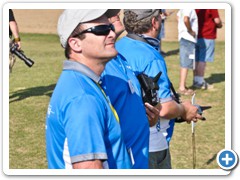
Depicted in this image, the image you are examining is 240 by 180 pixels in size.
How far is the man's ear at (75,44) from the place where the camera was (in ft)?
8.43

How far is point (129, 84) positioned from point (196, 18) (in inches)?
273

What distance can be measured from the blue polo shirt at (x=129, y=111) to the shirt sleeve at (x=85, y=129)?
1.36 ft

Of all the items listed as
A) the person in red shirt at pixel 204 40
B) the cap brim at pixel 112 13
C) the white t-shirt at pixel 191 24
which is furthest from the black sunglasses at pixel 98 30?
the person in red shirt at pixel 204 40

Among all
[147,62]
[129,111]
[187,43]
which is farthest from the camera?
[187,43]

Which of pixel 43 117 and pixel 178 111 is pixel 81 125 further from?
pixel 43 117

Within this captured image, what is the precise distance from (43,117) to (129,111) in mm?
5348

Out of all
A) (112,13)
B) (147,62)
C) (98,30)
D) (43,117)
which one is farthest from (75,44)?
(43,117)

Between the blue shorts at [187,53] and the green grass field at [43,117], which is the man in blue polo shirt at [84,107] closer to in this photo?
the green grass field at [43,117]

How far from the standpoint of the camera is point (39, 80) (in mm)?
10859

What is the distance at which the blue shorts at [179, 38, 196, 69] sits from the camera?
32.1ft

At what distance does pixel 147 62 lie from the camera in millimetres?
3705

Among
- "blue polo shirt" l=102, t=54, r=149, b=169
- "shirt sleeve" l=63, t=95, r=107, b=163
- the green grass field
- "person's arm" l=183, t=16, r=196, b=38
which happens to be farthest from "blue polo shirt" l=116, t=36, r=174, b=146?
"person's arm" l=183, t=16, r=196, b=38
